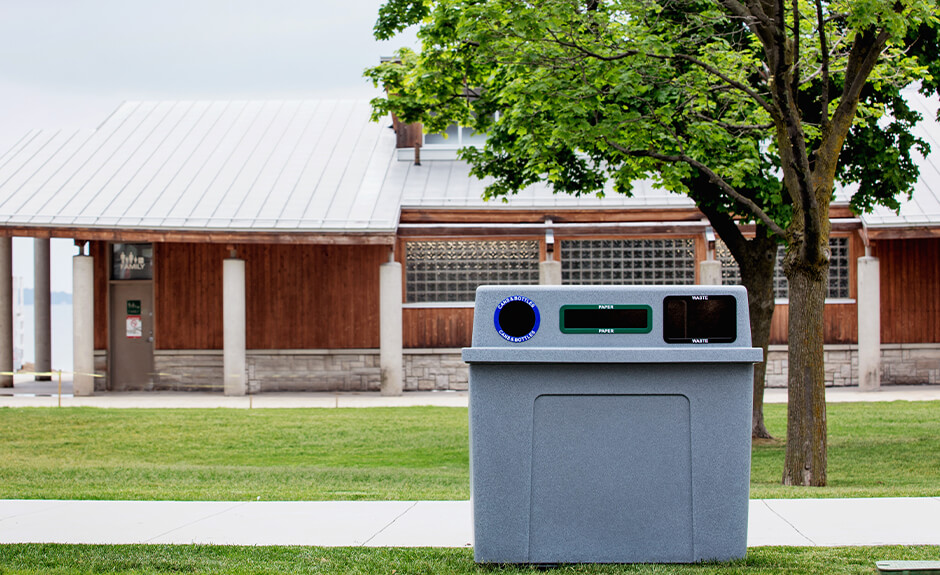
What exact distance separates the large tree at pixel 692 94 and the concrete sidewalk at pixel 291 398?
7.07m

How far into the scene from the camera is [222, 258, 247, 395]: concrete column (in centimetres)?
1978

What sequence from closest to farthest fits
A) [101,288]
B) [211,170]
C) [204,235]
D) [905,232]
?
1. [204,235]
2. [905,232]
3. [101,288]
4. [211,170]

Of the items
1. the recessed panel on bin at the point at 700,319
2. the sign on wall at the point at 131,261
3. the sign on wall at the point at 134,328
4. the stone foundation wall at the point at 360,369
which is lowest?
the stone foundation wall at the point at 360,369

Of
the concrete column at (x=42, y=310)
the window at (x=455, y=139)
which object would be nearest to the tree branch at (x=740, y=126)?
the window at (x=455, y=139)

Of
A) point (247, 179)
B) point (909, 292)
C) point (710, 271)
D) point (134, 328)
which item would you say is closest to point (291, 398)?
point (134, 328)

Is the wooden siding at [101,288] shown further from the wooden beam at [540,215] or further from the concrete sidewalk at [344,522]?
the concrete sidewalk at [344,522]

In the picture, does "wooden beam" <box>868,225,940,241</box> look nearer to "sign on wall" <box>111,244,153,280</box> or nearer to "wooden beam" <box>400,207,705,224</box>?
"wooden beam" <box>400,207,705,224</box>

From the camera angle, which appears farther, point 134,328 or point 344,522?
point 134,328

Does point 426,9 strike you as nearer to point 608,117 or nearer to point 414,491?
point 608,117

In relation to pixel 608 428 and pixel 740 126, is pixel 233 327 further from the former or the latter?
pixel 608 428

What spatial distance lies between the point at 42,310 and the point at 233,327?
6828 millimetres

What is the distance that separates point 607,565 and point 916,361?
18987 millimetres

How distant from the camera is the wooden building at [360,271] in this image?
797 inches

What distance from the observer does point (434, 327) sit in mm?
21062
